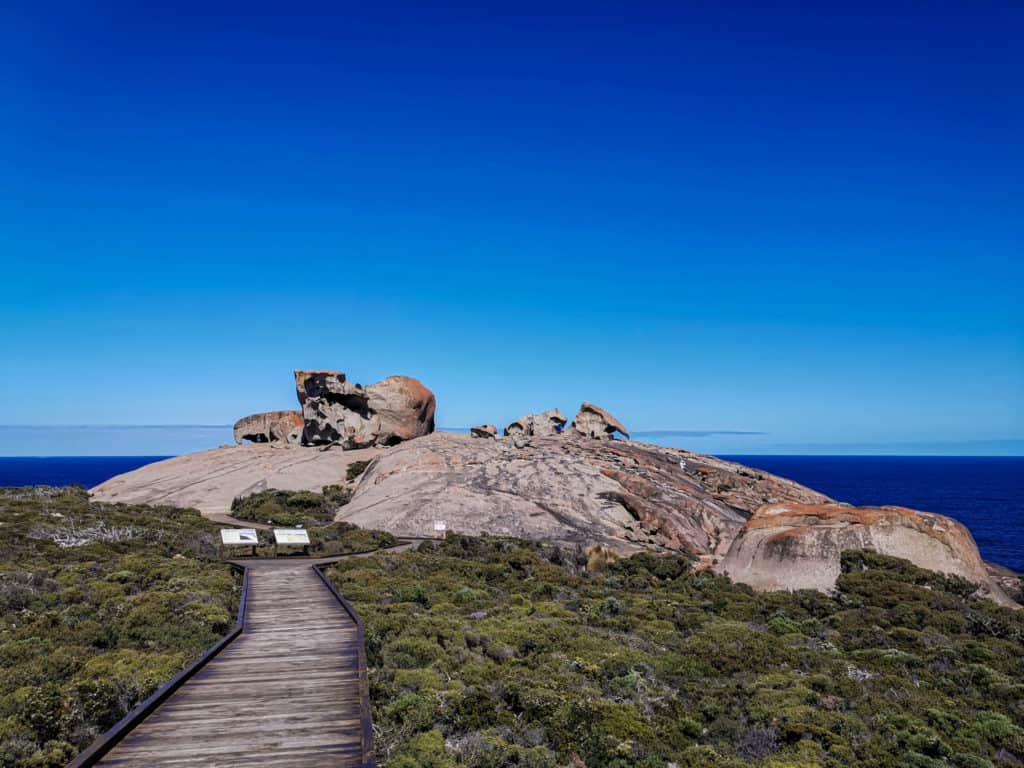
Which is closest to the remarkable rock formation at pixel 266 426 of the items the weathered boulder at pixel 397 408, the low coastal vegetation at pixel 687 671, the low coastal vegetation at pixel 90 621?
the weathered boulder at pixel 397 408

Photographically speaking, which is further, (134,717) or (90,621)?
(90,621)

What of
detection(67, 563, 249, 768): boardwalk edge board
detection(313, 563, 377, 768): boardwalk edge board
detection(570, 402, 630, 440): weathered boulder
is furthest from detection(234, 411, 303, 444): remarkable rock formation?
detection(67, 563, 249, 768): boardwalk edge board

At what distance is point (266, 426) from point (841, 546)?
6393 cm

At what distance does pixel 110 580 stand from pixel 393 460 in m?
27.9

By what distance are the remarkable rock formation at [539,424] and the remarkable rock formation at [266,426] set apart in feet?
84.3

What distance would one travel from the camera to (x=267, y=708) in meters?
9.88

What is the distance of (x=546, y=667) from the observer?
1466 cm

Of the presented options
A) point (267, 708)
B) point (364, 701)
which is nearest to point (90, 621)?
point (267, 708)

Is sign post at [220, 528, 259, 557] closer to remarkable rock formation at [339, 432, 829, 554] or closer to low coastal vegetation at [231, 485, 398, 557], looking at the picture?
low coastal vegetation at [231, 485, 398, 557]

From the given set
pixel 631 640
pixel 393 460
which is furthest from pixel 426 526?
pixel 631 640

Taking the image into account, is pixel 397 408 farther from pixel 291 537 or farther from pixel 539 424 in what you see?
pixel 291 537

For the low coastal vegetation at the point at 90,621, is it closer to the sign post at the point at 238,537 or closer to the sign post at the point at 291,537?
the sign post at the point at 238,537

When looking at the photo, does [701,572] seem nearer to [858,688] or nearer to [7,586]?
[858,688]

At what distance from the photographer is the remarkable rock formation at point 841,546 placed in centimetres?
2572
